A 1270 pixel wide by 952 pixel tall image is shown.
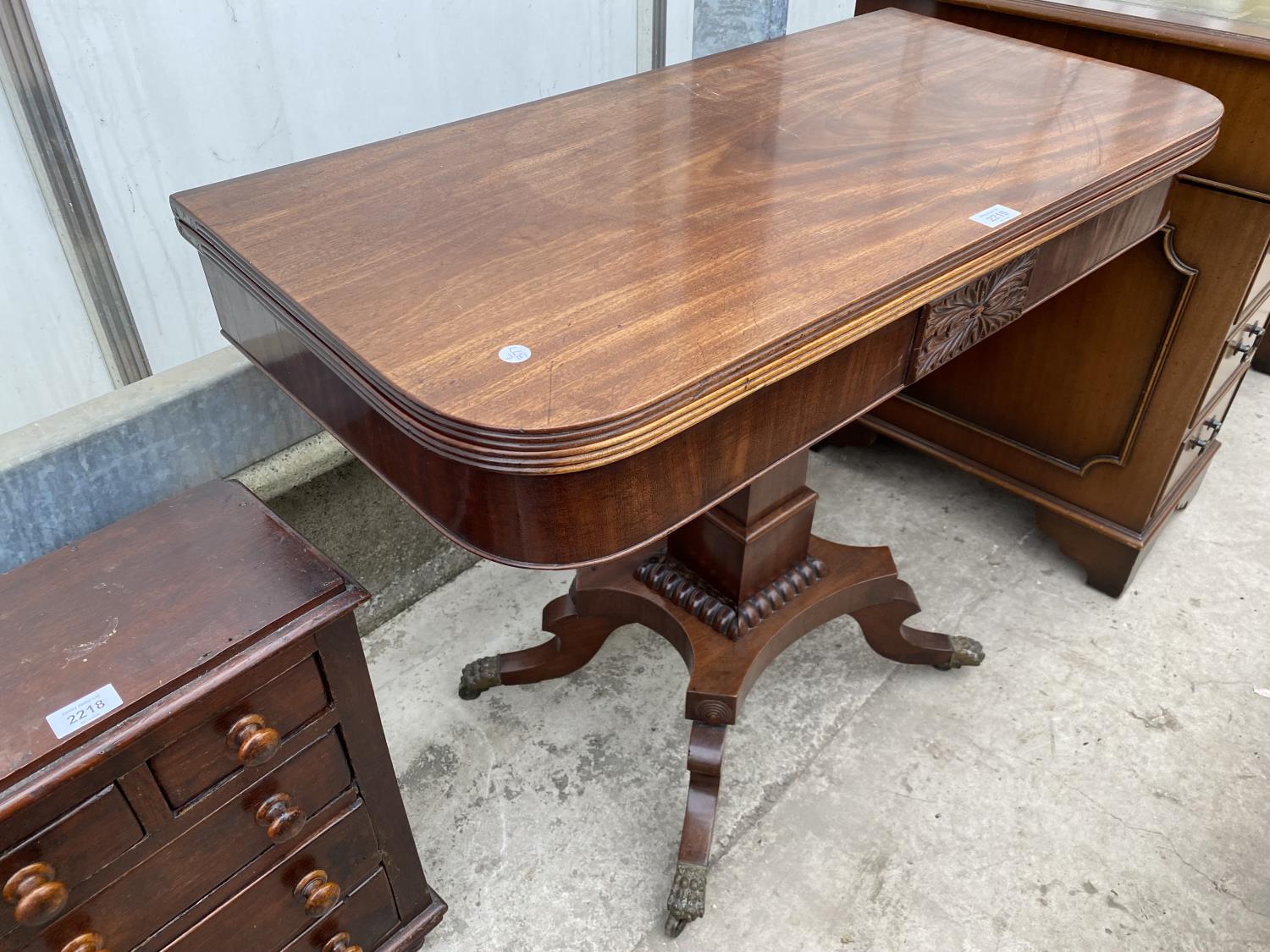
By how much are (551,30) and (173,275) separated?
3.05ft

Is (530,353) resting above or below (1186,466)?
above

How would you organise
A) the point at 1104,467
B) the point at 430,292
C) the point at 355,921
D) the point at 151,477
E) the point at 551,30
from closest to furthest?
the point at 430,292, the point at 355,921, the point at 151,477, the point at 1104,467, the point at 551,30

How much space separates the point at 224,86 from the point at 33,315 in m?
0.49

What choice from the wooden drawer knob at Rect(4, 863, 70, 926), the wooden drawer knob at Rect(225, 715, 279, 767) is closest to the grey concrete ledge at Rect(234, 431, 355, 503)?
the wooden drawer knob at Rect(225, 715, 279, 767)

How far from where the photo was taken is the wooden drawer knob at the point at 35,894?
0.81 meters

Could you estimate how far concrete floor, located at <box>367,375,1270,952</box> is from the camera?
1392mm

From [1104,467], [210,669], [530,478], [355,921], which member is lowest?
[355,921]

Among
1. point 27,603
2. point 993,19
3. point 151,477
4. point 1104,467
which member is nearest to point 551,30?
point 993,19

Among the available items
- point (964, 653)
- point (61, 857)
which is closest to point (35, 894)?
point (61, 857)

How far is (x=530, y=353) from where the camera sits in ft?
2.61

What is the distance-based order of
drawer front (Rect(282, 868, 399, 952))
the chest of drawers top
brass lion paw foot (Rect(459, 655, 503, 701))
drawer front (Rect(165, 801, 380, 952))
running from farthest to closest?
brass lion paw foot (Rect(459, 655, 503, 701)), drawer front (Rect(282, 868, 399, 952)), drawer front (Rect(165, 801, 380, 952)), the chest of drawers top

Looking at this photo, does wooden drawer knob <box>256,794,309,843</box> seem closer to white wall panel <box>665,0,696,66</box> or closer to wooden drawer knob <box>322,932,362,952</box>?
wooden drawer knob <box>322,932,362,952</box>

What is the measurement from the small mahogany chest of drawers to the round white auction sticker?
34 centimetres

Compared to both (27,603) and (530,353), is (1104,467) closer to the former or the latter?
(530,353)
